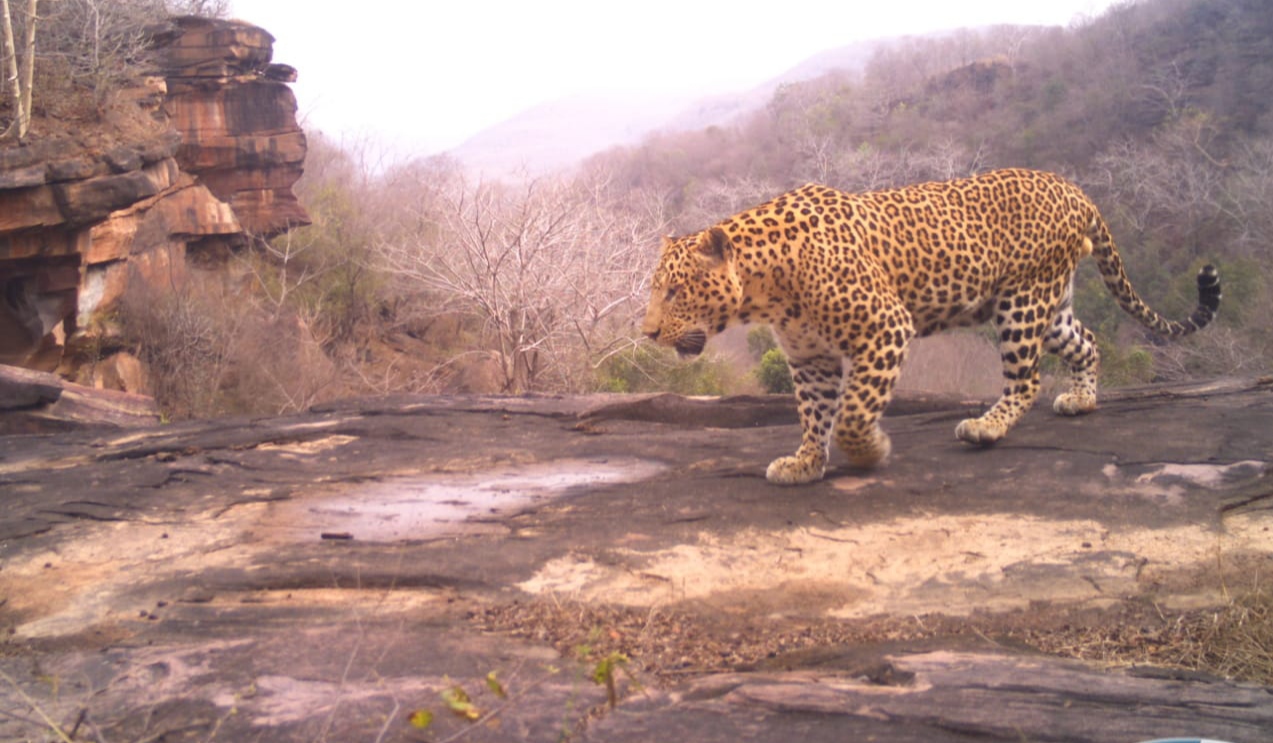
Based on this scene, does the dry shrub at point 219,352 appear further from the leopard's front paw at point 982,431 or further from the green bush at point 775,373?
the leopard's front paw at point 982,431

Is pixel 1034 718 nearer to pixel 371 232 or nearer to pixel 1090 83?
pixel 371 232

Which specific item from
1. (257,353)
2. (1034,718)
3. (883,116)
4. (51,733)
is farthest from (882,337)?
(883,116)

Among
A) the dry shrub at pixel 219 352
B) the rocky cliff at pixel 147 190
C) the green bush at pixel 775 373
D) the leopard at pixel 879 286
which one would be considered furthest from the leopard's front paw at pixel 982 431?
the dry shrub at pixel 219 352

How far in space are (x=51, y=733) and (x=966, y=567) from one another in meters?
4.26

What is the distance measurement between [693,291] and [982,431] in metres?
2.52

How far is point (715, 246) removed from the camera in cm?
547

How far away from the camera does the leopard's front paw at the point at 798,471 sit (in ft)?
20.8

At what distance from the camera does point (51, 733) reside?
3434mm

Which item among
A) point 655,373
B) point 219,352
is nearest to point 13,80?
point 219,352

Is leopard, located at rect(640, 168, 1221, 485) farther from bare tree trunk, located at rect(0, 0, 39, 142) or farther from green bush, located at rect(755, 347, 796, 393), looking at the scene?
bare tree trunk, located at rect(0, 0, 39, 142)

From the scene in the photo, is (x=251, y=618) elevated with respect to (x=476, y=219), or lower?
lower

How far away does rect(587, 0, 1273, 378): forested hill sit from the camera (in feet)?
68.0

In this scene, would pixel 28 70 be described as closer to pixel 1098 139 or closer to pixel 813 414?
pixel 813 414

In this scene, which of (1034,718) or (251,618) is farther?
(251,618)
